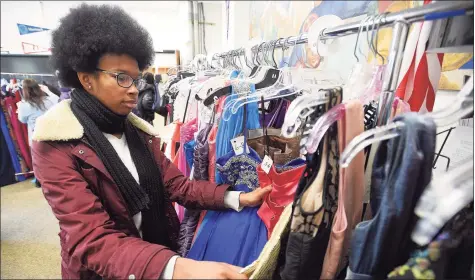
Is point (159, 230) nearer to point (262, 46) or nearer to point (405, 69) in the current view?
point (262, 46)

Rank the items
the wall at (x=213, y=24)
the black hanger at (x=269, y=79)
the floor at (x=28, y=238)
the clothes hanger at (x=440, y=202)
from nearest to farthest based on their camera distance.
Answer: the clothes hanger at (x=440, y=202) → the black hanger at (x=269, y=79) → the floor at (x=28, y=238) → the wall at (x=213, y=24)

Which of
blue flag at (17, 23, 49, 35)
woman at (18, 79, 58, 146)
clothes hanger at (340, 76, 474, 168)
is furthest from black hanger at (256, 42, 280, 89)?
blue flag at (17, 23, 49, 35)

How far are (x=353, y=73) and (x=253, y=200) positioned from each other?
0.47m

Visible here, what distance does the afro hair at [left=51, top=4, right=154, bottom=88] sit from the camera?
875 millimetres

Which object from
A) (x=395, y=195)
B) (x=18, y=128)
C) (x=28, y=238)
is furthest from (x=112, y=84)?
(x=18, y=128)

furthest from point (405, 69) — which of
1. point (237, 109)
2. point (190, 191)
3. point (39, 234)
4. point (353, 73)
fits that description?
point (39, 234)

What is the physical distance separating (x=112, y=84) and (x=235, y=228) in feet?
2.04

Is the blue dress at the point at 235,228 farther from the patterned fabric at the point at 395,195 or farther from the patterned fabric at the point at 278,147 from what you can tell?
the patterned fabric at the point at 395,195

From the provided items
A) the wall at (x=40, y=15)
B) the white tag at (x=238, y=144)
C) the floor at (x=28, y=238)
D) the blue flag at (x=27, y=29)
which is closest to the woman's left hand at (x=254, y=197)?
the white tag at (x=238, y=144)

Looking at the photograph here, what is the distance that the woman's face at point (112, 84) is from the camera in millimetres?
870

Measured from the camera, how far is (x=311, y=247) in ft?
1.59

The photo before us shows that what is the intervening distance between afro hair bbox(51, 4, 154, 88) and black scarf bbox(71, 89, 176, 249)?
0.11 m

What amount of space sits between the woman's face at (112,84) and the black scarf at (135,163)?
0.08 ft

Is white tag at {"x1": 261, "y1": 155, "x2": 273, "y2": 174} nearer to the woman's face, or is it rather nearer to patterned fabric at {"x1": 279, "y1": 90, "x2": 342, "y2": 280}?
patterned fabric at {"x1": 279, "y1": 90, "x2": 342, "y2": 280}
